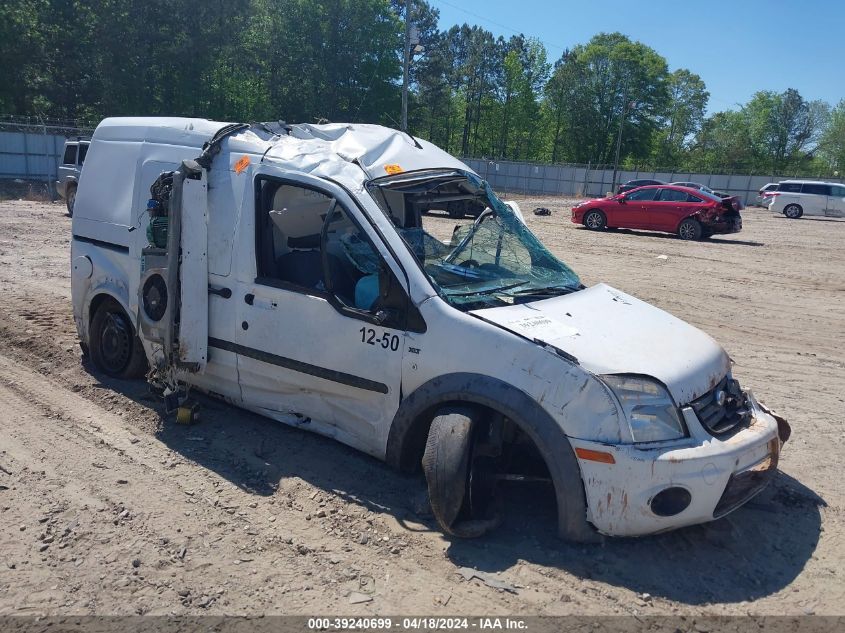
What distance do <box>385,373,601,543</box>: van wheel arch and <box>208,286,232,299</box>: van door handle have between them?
5.29ft

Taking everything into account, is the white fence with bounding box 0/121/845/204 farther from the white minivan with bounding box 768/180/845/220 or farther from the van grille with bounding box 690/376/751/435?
the van grille with bounding box 690/376/751/435

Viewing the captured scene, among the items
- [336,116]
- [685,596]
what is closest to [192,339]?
[685,596]

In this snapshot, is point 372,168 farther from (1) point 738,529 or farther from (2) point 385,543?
(1) point 738,529

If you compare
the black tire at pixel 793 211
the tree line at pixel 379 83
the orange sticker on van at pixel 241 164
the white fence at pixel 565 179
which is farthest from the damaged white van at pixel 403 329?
the white fence at pixel 565 179

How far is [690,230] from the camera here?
835 inches

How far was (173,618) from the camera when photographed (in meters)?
3.08

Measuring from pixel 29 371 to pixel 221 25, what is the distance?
136 ft

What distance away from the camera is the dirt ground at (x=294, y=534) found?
10.8 feet

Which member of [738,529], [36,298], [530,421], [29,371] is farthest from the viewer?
[36,298]

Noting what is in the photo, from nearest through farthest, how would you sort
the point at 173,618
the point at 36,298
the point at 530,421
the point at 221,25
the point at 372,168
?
the point at 173,618 → the point at 530,421 → the point at 372,168 → the point at 36,298 → the point at 221,25

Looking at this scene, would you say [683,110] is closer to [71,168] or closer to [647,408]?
[71,168]

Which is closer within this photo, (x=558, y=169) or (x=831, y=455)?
(x=831, y=455)

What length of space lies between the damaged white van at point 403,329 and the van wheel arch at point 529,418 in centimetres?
1

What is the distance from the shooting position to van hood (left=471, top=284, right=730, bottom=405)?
364 centimetres
